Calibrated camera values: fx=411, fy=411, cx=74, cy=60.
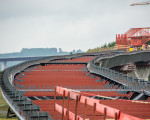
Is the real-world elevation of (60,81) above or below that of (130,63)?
above

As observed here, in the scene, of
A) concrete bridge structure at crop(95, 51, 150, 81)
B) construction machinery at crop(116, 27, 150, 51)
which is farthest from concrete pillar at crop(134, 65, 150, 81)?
construction machinery at crop(116, 27, 150, 51)

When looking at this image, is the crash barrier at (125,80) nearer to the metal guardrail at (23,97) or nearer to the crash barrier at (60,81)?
the metal guardrail at (23,97)

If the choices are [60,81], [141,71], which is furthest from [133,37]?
[60,81]

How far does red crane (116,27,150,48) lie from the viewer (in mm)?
134625

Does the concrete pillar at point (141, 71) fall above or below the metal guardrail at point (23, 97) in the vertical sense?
below

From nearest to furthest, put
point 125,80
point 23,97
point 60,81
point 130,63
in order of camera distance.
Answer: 1. point 23,97
2. point 125,80
3. point 60,81
4. point 130,63

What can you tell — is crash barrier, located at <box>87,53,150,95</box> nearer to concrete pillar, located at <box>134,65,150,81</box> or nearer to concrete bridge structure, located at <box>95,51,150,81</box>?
concrete bridge structure, located at <box>95,51,150,81</box>

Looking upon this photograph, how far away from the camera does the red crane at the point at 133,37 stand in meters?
135

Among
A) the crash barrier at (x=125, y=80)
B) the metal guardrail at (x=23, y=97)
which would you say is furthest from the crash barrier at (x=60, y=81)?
the metal guardrail at (x=23, y=97)

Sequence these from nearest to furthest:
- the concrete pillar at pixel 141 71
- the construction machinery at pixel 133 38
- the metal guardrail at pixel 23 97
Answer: the metal guardrail at pixel 23 97 < the concrete pillar at pixel 141 71 < the construction machinery at pixel 133 38

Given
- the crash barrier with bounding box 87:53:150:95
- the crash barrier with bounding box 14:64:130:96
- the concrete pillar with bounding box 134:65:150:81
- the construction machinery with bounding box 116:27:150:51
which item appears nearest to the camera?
the crash barrier with bounding box 87:53:150:95

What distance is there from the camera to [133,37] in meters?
134

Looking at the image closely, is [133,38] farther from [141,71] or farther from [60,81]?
[60,81]

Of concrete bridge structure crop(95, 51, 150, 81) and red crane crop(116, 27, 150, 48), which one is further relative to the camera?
red crane crop(116, 27, 150, 48)
